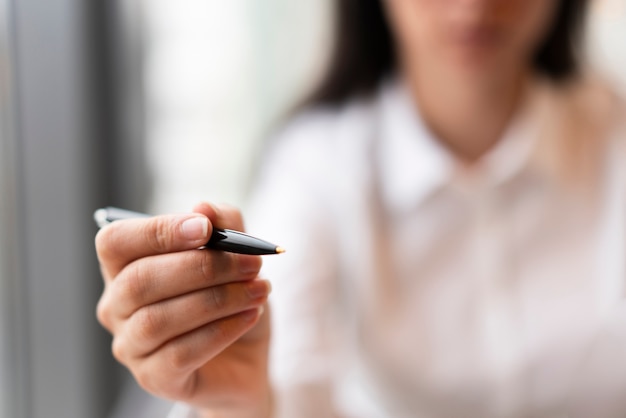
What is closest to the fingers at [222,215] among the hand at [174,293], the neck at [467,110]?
the hand at [174,293]

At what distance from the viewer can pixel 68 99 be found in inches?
24.7

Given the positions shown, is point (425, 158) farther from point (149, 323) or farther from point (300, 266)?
point (149, 323)

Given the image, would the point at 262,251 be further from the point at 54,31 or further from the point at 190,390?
the point at 54,31

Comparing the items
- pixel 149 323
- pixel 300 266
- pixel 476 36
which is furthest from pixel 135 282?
pixel 476 36

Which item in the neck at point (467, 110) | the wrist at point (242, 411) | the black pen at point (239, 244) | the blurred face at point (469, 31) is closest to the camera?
the black pen at point (239, 244)

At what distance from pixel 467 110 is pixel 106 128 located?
41 cm

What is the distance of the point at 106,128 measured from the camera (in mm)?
704

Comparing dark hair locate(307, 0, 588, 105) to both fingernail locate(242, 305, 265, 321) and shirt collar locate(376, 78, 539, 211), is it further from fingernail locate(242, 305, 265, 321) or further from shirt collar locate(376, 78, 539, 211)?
fingernail locate(242, 305, 265, 321)

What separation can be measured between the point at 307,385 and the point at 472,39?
0.35 meters

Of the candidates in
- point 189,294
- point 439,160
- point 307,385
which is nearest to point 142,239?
point 189,294

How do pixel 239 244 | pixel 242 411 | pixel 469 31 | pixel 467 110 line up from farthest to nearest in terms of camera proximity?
1. pixel 467 110
2. pixel 469 31
3. pixel 242 411
4. pixel 239 244

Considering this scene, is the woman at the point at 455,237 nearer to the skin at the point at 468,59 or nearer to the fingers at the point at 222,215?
the skin at the point at 468,59

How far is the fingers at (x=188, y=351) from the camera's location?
12.6 inches

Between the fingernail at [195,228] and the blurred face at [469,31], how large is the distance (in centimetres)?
35
